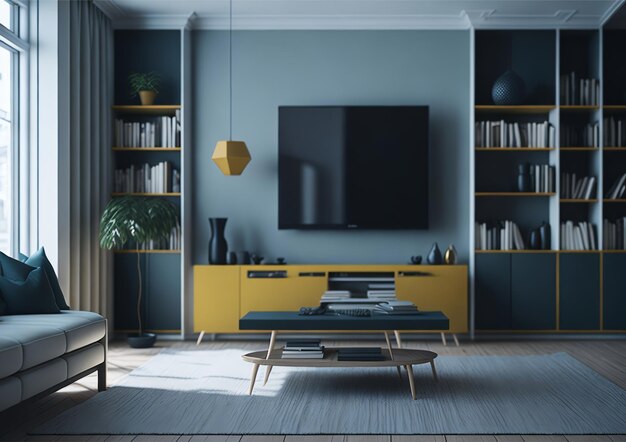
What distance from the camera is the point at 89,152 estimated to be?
5688 mm

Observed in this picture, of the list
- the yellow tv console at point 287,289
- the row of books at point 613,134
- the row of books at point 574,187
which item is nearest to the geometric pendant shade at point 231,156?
the yellow tv console at point 287,289

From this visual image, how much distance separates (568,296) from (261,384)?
307cm

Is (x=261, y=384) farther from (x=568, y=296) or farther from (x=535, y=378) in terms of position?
(x=568, y=296)

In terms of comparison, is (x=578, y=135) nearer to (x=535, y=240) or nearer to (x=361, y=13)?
(x=535, y=240)

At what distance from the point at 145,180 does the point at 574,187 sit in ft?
12.2

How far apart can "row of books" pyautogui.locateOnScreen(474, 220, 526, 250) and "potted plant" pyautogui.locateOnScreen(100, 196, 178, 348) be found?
2.62 m

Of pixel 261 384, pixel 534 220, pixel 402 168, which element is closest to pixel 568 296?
pixel 534 220

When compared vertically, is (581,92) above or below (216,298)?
above

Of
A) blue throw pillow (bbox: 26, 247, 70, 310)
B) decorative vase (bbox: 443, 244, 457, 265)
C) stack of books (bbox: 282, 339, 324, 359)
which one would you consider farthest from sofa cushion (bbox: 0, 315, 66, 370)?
decorative vase (bbox: 443, 244, 457, 265)

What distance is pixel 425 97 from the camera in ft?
21.2

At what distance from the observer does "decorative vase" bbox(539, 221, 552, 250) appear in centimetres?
625

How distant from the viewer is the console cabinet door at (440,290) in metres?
6.09

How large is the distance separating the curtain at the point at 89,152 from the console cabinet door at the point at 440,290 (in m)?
2.47

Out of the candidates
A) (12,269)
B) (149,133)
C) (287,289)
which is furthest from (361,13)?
(12,269)
